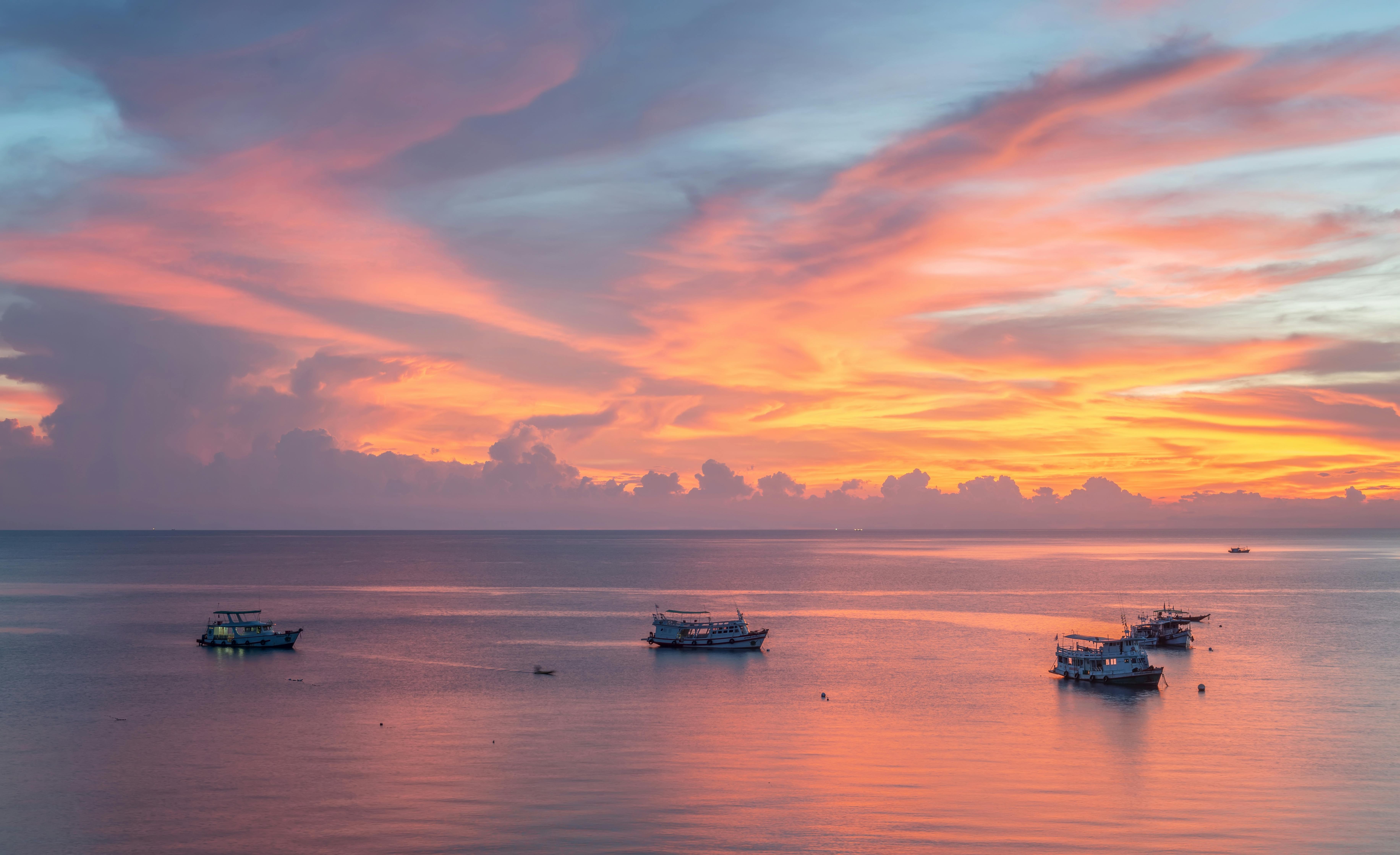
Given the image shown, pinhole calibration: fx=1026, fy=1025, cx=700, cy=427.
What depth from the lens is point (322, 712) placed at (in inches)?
3615

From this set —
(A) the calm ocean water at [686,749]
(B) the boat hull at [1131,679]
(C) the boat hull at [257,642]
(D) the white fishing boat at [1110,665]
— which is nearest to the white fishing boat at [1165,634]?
(A) the calm ocean water at [686,749]

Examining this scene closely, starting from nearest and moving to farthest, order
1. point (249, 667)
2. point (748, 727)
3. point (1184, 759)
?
point (1184, 759) < point (748, 727) < point (249, 667)

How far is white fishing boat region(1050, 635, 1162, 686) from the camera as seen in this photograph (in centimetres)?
10694

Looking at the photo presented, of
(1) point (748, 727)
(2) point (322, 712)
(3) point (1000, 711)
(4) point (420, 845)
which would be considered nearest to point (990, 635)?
(3) point (1000, 711)

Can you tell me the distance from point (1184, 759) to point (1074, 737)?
9077mm

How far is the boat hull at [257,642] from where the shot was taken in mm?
133000

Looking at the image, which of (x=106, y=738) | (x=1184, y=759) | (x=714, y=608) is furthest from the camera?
(x=714, y=608)

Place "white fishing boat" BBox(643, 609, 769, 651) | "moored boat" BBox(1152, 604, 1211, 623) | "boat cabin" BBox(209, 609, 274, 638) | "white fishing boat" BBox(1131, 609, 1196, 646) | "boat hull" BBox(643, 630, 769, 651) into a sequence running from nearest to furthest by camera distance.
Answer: "boat cabin" BBox(209, 609, 274, 638), "boat hull" BBox(643, 630, 769, 651), "white fishing boat" BBox(643, 609, 769, 651), "white fishing boat" BBox(1131, 609, 1196, 646), "moored boat" BBox(1152, 604, 1211, 623)

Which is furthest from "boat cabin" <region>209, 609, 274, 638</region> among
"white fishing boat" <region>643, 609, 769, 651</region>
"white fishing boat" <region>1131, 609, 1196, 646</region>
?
"white fishing boat" <region>1131, 609, 1196, 646</region>

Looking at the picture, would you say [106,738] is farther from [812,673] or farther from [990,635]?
[990,635]

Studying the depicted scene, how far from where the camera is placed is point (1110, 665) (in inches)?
4235

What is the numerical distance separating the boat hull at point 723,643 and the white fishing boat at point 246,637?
5000cm

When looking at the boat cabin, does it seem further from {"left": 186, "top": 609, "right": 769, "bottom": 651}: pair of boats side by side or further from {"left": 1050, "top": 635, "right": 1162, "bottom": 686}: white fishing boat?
{"left": 1050, "top": 635, "right": 1162, "bottom": 686}: white fishing boat

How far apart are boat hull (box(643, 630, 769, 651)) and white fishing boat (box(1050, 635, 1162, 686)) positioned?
3946 cm
